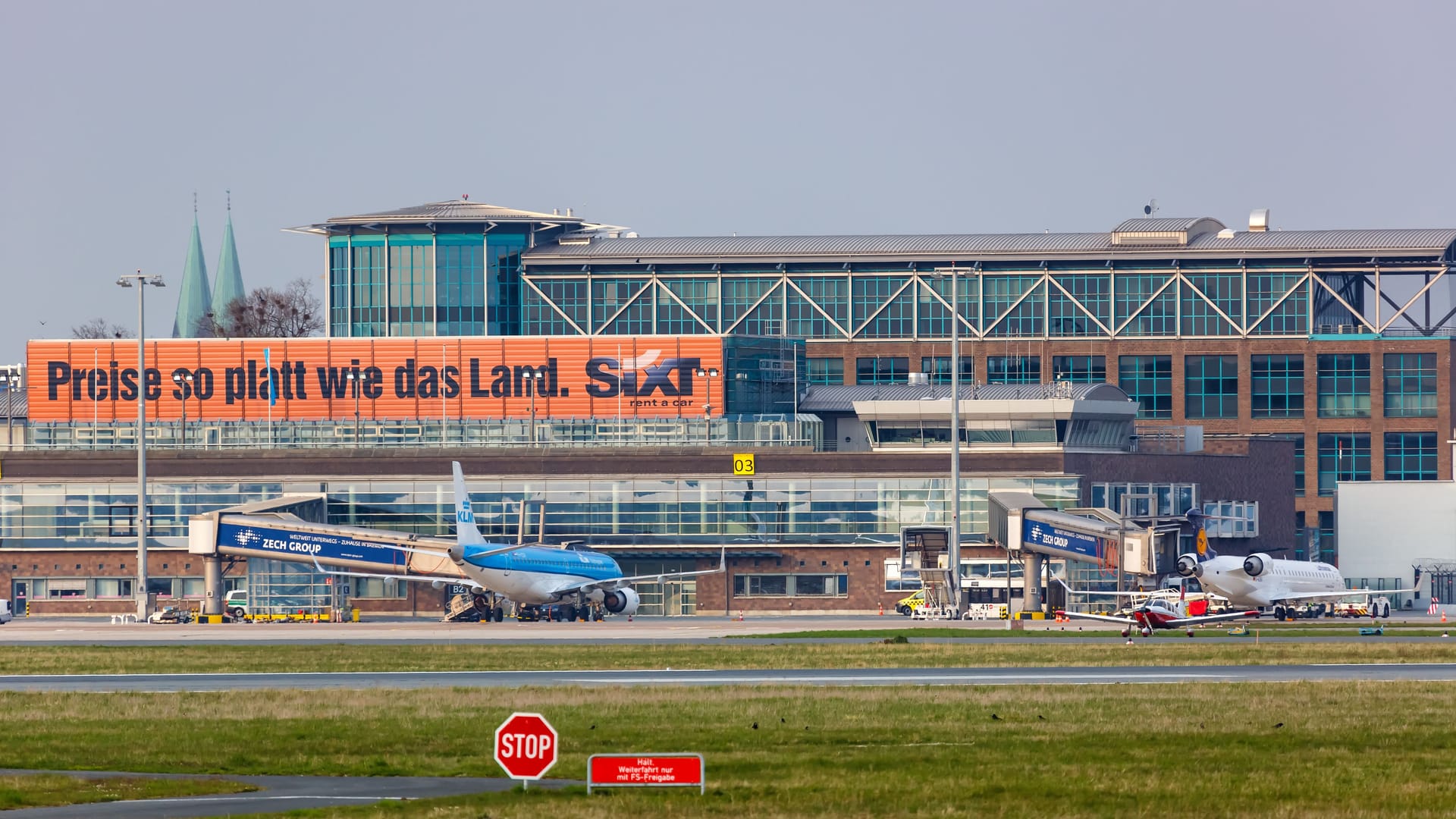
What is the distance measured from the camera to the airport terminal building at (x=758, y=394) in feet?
423

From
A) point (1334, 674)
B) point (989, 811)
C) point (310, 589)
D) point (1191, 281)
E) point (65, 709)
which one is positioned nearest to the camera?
point (989, 811)

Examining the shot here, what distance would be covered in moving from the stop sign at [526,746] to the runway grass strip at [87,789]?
5.94 metres

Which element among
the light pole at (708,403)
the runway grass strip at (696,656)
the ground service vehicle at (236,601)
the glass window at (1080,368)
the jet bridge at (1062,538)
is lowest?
the ground service vehicle at (236,601)

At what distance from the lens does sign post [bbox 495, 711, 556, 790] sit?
3200 cm

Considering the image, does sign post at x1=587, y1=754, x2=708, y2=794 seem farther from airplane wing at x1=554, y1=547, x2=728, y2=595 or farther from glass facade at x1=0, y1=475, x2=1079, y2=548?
glass facade at x1=0, y1=475, x2=1079, y2=548

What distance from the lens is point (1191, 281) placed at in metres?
166

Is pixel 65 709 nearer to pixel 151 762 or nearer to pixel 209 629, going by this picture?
pixel 151 762

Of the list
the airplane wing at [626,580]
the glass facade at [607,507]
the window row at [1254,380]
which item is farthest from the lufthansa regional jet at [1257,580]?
the window row at [1254,380]

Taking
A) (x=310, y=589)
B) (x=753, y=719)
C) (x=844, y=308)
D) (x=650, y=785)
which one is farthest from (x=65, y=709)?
(x=844, y=308)

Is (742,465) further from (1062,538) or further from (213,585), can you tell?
(213,585)

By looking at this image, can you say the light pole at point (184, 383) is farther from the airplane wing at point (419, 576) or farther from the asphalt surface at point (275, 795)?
the asphalt surface at point (275, 795)

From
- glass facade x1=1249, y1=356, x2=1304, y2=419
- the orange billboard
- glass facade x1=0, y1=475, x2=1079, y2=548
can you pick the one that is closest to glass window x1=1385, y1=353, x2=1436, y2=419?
glass facade x1=1249, y1=356, x2=1304, y2=419

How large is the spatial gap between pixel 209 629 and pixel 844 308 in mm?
79104

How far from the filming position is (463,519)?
104750 mm
